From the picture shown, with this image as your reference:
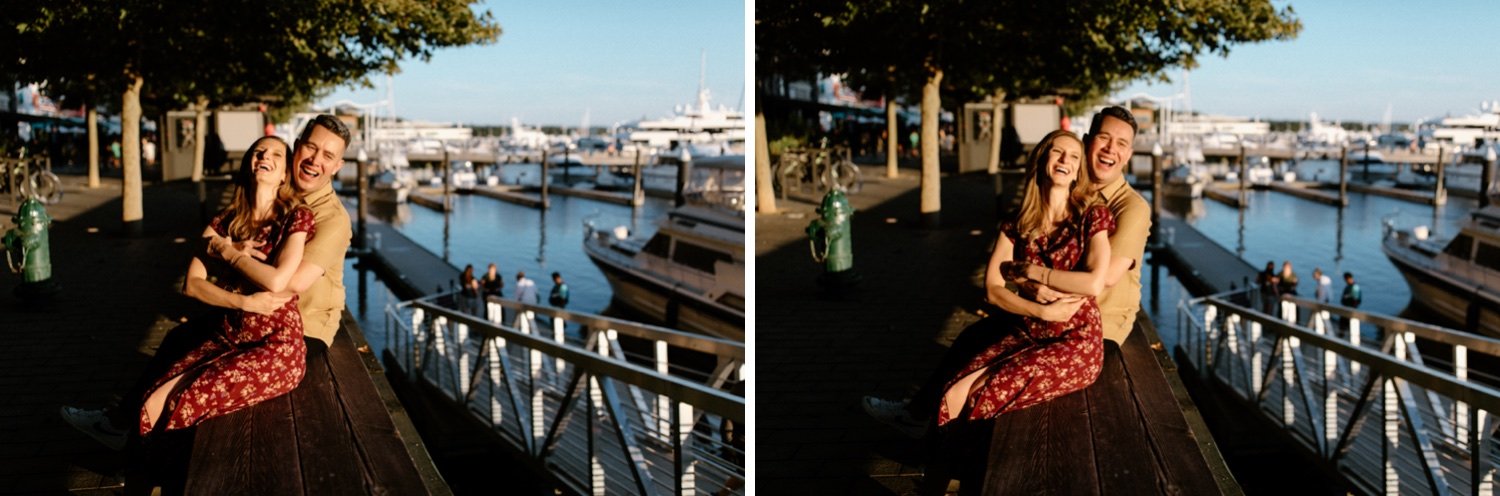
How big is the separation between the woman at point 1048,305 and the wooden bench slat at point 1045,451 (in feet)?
0.20

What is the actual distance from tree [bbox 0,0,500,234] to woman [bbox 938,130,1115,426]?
16.5m

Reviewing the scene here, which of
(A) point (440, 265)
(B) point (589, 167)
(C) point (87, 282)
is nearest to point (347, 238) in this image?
(C) point (87, 282)

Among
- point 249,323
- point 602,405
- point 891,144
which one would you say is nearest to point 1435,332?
point 602,405

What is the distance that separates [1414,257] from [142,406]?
25530mm

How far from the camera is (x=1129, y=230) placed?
4746 millimetres

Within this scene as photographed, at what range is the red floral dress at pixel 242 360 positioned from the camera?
4711 millimetres

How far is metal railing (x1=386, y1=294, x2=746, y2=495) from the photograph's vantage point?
616 cm

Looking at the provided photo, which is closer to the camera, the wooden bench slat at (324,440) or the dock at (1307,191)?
the wooden bench slat at (324,440)

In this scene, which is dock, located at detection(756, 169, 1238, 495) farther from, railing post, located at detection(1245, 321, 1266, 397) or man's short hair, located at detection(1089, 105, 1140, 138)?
railing post, located at detection(1245, 321, 1266, 397)

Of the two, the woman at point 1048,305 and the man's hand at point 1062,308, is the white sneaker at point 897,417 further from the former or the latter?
the man's hand at point 1062,308

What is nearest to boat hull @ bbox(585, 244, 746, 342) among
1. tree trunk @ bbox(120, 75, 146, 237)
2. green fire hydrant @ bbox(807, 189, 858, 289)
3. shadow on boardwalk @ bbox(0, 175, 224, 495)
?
green fire hydrant @ bbox(807, 189, 858, 289)

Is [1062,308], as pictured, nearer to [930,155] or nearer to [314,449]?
[314,449]

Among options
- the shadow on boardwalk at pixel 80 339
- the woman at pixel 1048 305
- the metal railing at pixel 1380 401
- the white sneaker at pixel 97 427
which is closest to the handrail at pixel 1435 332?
the metal railing at pixel 1380 401

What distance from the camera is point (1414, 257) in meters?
26.0
